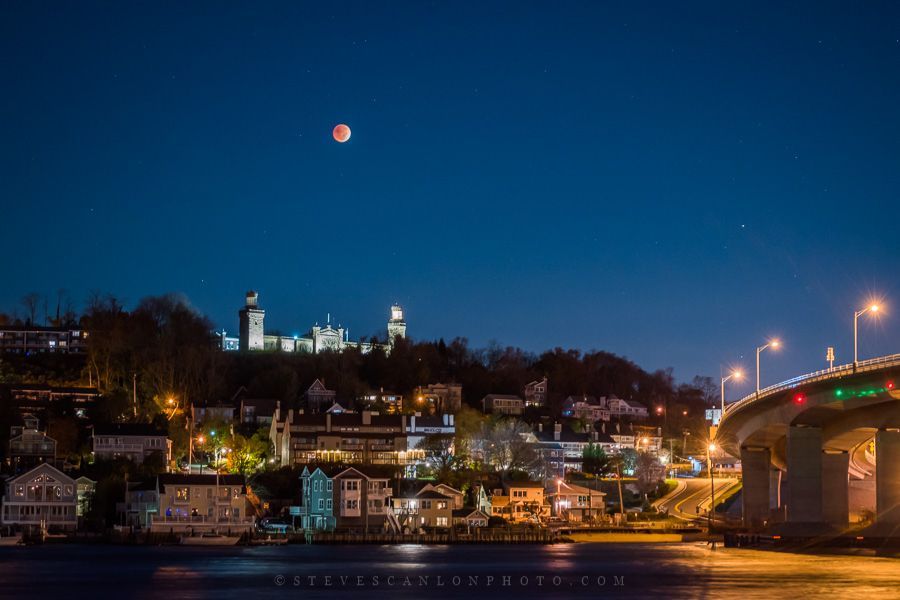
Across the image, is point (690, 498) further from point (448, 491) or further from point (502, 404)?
point (502, 404)

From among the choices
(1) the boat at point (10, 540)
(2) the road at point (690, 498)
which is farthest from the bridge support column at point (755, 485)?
(1) the boat at point (10, 540)

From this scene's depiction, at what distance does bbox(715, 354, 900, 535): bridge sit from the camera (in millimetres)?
74863

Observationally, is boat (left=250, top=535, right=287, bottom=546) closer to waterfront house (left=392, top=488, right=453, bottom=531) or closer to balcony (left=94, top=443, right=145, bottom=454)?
waterfront house (left=392, top=488, right=453, bottom=531)

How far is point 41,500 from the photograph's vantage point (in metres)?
109

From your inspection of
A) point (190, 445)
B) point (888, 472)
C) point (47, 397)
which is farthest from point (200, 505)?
point (888, 472)

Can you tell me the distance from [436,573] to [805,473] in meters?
27.0

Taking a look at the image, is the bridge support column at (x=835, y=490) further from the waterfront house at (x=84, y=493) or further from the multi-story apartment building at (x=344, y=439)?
the waterfront house at (x=84, y=493)

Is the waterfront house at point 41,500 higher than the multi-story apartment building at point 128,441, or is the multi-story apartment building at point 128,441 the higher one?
the multi-story apartment building at point 128,441

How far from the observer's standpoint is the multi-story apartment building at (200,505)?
4213 inches

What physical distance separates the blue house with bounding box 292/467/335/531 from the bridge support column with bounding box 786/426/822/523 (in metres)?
43.6

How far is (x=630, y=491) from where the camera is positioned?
473ft

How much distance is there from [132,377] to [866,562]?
99.7m

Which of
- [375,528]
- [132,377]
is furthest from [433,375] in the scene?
[375,528]

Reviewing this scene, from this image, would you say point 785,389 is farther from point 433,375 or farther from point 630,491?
point 433,375
